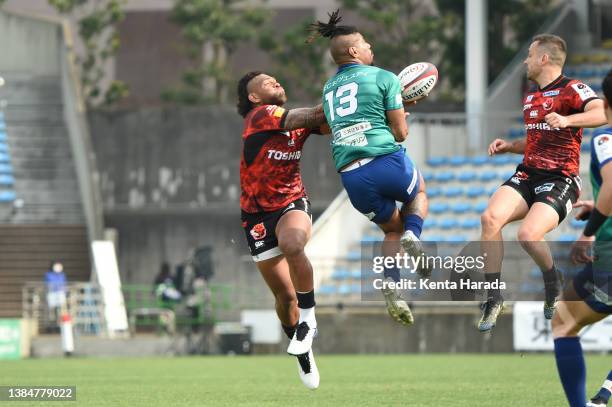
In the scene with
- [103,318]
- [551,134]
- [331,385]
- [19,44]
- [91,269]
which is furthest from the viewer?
[19,44]

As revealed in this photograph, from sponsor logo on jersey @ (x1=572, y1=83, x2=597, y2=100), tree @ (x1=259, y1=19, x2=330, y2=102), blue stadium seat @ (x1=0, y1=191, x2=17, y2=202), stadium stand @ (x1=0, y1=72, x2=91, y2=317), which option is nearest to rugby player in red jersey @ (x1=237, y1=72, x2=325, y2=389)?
sponsor logo on jersey @ (x1=572, y1=83, x2=597, y2=100)

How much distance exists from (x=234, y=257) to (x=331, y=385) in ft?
62.2

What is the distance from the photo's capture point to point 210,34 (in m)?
39.3

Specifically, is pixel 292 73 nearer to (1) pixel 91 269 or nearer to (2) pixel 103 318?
(1) pixel 91 269

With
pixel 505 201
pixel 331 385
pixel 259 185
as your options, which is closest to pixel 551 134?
pixel 505 201

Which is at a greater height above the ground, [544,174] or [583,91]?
[583,91]

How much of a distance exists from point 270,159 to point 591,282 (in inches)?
143

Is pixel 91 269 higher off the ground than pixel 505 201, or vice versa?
pixel 505 201

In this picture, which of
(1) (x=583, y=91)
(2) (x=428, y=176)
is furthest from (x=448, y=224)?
(1) (x=583, y=91)

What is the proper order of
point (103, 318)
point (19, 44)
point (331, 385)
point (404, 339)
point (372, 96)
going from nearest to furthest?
point (372, 96) → point (331, 385) → point (404, 339) → point (103, 318) → point (19, 44)

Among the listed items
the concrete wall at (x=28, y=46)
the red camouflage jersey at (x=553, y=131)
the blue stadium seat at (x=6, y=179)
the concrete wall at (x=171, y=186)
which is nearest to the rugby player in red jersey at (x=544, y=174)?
the red camouflage jersey at (x=553, y=131)

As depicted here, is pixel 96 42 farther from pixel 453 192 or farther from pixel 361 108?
pixel 361 108

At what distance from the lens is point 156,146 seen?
1351 inches

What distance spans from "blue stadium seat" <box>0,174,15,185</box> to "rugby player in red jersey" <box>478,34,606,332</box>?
25.0 metres
